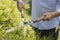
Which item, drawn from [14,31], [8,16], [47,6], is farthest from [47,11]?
[8,16]

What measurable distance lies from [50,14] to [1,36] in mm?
717

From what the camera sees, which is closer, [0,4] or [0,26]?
[0,26]

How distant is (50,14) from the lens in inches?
71.7

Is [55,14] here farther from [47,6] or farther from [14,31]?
[14,31]

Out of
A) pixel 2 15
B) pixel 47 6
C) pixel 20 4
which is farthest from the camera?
pixel 2 15

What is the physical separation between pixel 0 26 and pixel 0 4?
352 mm

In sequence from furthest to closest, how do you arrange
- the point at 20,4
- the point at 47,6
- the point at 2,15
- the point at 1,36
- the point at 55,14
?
the point at 2,15 → the point at 1,36 → the point at 20,4 → the point at 47,6 → the point at 55,14

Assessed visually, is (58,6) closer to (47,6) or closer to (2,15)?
(47,6)

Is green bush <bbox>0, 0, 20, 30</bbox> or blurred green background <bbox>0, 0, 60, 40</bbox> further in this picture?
green bush <bbox>0, 0, 20, 30</bbox>

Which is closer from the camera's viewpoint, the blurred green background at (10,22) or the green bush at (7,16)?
the blurred green background at (10,22)

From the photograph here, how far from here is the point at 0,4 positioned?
2.71 metres

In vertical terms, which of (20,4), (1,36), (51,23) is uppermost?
(20,4)

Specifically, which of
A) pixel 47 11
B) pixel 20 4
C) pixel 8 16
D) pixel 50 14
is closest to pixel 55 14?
pixel 50 14

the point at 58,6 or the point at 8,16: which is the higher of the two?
the point at 58,6
